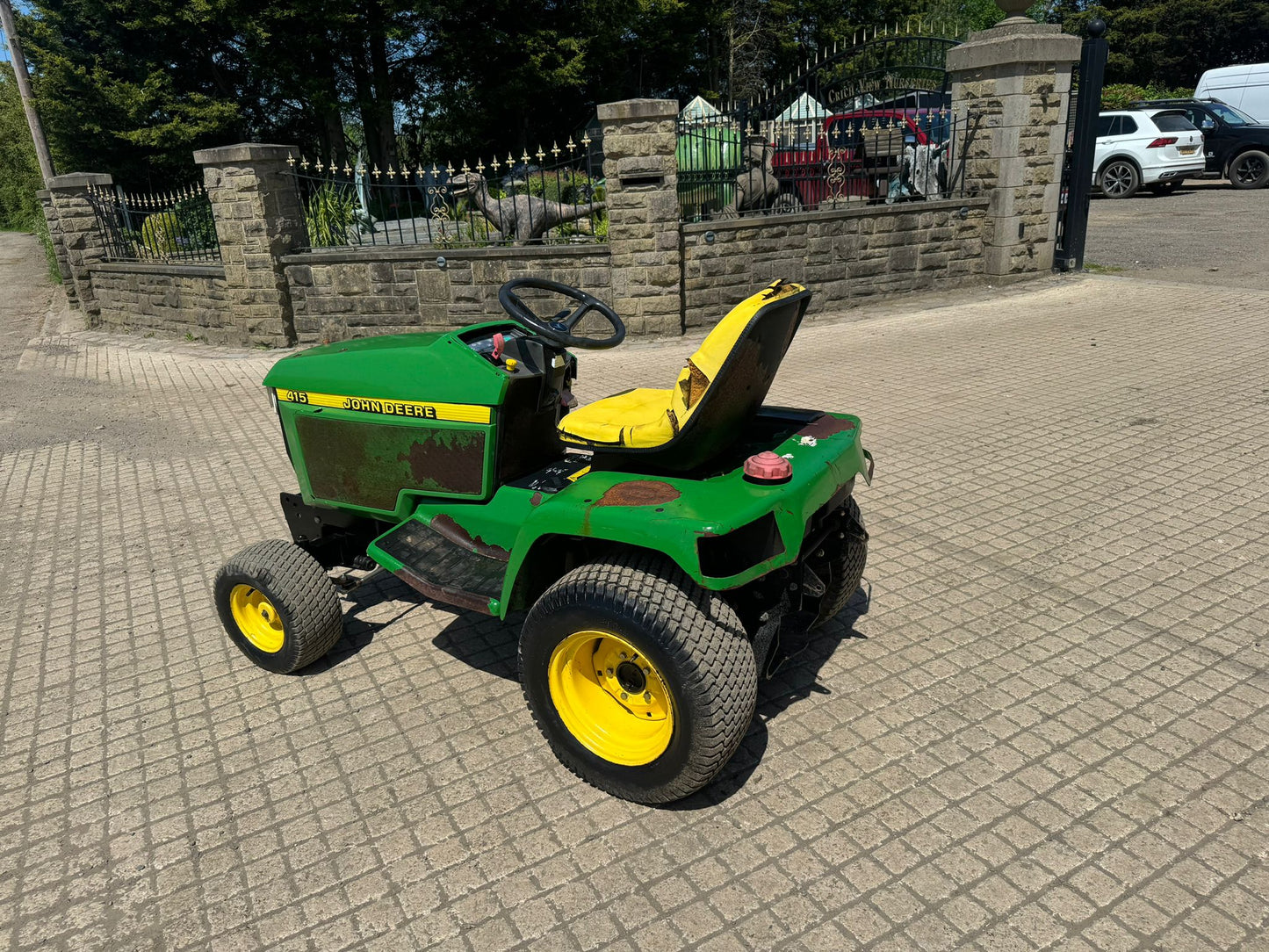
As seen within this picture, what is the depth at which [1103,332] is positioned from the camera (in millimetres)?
8617

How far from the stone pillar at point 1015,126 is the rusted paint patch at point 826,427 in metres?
8.23

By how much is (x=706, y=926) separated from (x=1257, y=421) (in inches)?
223

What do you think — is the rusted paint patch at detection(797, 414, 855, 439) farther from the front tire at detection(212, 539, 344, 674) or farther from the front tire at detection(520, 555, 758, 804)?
the front tire at detection(212, 539, 344, 674)

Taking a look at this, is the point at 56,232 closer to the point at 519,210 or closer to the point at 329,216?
the point at 329,216

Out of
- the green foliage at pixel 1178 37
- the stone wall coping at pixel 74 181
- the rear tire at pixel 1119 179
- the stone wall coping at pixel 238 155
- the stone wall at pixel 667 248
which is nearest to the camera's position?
the stone wall at pixel 667 248

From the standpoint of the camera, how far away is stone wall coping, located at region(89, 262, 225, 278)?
10.7m

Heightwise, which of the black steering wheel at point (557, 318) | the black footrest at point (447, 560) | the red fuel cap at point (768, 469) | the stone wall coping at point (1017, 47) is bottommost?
the black footrest at point (447, 560)

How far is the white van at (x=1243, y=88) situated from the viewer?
1989 cm

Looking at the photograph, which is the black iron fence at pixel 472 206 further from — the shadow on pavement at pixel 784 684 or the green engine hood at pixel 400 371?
the shadow on pavement at pixel 784 684

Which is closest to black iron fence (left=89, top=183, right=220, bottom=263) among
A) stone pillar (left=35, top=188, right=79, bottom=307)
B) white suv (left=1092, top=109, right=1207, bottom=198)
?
stone pillar (left=35, top=188, right=79, bottom=307)

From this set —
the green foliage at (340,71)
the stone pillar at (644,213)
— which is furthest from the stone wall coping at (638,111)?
the green foliage at (340,71)

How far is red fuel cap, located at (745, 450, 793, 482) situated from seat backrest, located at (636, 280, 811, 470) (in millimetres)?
189

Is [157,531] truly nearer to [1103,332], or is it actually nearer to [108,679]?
[108,679]

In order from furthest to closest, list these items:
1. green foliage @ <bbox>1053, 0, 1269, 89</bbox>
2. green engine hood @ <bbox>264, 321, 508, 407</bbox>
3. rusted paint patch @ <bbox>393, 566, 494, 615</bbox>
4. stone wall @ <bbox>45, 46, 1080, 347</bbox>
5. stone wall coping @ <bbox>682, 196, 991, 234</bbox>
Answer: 1. green foliage @ <bbox>1053, 0, 1269, 89</bbox>
2. stone wall coping @ <bbox>682, 196, 991, 234</bbox>
3. stone wall @ <bbox>45, 46, 1080, 347</bbox>
4. green engine hood @ <bbox>264, 321, 508, 407</bbox>
5. rusted paint patch @ <bbox>393, 566, 494, 615</bbox>
